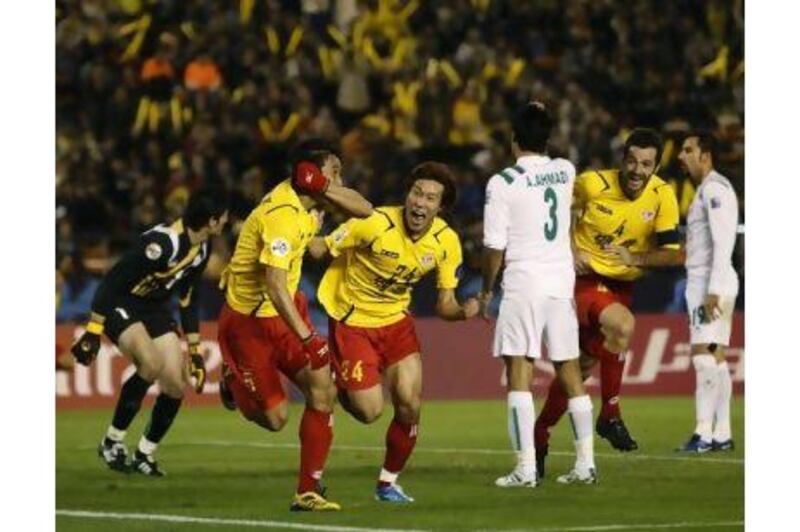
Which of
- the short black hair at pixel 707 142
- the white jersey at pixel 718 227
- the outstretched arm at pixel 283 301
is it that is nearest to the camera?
the outstretched arm at pixel 283 301

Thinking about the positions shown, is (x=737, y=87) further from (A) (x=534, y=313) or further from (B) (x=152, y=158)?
(B) (x=152, y=158)

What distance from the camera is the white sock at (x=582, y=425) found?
1241cm

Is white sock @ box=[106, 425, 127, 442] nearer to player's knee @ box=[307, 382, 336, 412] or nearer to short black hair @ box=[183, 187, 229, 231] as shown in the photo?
short black hair @ box=[183, 187, 229, 231]

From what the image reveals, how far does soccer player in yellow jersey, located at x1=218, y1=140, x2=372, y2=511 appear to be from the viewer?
11484mm

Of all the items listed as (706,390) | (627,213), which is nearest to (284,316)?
(627,213)

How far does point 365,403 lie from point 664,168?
12.9ft

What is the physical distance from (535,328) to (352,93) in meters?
5.29

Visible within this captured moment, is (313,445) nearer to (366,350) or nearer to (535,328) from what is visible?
(366,350)

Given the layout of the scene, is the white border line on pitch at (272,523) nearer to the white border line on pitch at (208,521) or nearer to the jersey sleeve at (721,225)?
the white border line on pitch at (208,521)

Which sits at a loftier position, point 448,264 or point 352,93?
point 352,93

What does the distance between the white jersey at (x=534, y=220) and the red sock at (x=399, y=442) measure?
81 cm

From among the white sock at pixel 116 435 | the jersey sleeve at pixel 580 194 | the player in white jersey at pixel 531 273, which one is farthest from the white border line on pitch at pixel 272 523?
the jersey sleeve at pixel 580 194

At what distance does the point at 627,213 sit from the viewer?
44.8ft
